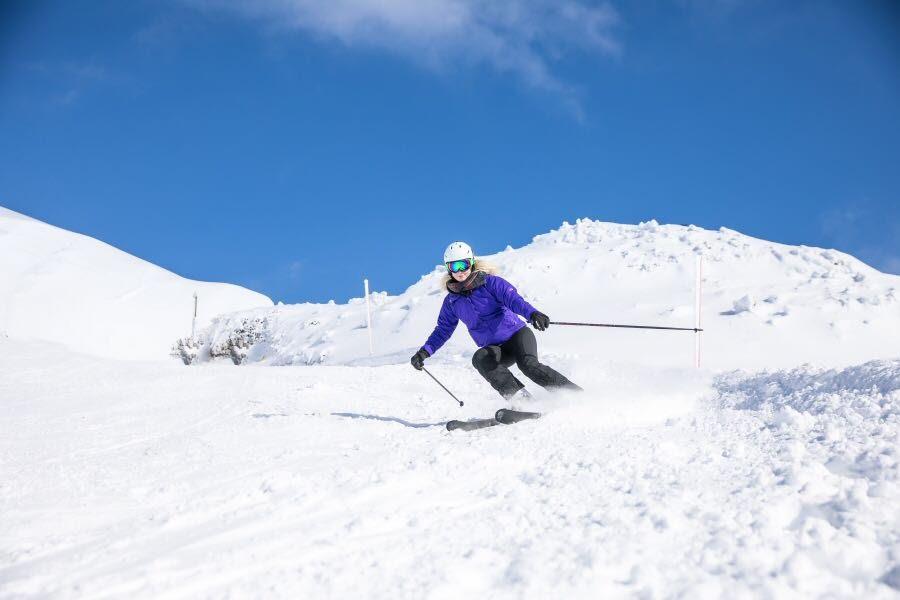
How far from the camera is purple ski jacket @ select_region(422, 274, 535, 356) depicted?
577 centimetres

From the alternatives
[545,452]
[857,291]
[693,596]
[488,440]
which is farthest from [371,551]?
[857,291]

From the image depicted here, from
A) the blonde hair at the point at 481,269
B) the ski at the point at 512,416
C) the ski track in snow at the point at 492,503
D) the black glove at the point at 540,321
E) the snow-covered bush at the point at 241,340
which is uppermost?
the snow-covered bush at the point at 241,340

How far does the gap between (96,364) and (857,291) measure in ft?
56.6

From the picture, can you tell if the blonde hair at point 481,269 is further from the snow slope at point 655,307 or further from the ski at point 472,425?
the snow slope at point 655,307

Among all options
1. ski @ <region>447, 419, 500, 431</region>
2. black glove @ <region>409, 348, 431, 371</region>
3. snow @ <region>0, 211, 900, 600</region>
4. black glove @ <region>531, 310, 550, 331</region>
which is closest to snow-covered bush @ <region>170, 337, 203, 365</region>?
snow @ <region>0, 211, 900, 600</region>

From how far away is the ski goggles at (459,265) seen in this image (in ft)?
18.8

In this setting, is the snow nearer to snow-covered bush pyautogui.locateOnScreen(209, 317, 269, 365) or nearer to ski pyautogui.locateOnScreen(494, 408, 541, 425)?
ski pyautogui.locateOnScreen(494, 408, 541, 425)

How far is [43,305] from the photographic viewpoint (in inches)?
1585

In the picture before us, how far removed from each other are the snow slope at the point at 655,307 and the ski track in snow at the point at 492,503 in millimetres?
5832

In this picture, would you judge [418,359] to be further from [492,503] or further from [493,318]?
[492,503]

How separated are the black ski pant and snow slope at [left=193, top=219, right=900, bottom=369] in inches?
173

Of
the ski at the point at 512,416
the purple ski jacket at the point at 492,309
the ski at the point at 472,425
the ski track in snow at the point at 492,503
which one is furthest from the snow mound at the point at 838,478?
the purple ski jacket at the point at 492,309

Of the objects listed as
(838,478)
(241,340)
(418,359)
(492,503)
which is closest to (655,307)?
(418,359)

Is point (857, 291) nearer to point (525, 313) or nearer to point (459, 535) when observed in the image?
point (525, 313)
